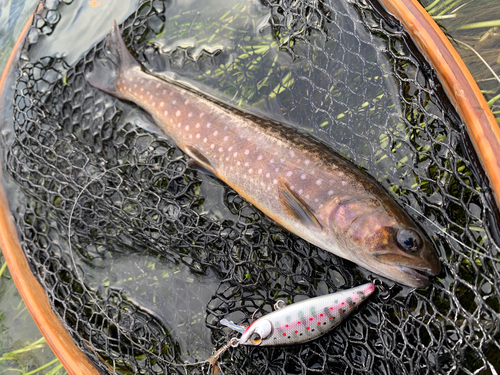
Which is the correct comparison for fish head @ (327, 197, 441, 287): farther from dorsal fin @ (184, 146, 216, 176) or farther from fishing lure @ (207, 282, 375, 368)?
dorsal fin @ (184, 146, 216, 176)

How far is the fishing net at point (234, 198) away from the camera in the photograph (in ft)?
7.31

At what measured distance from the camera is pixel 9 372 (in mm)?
3287

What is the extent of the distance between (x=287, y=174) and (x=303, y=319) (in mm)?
926

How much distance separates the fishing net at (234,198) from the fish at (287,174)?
0.18 m

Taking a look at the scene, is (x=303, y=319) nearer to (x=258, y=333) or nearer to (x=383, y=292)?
(x=258, y=333)

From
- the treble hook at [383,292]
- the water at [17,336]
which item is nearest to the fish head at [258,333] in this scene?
the treble hook at [383,292]

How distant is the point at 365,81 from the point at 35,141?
2.64 metres

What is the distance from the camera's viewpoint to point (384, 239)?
82.4 inches

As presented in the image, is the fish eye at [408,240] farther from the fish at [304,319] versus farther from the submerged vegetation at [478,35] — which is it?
the submerged vegetation at [478,35]

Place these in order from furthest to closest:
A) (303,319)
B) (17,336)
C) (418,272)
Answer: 1. (17,336)
2. (303,319)
3. (418,272)

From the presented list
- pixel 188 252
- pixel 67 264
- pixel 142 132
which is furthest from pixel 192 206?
pixel 67 264

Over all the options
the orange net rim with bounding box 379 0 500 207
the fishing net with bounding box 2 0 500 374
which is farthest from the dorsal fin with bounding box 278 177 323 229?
the orange net rim with bounding box 379 0 500 207

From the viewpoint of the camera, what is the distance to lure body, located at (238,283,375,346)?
2.22m

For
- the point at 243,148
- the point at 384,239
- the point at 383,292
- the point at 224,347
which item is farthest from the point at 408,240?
the point at 224,347
